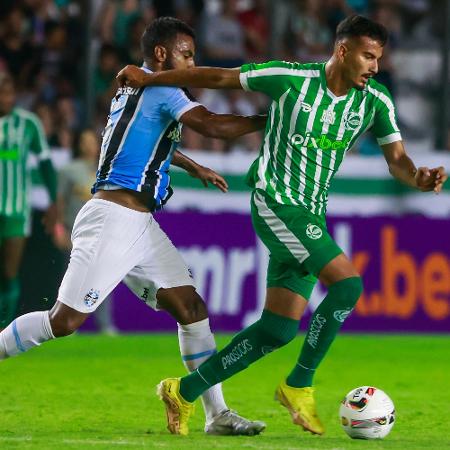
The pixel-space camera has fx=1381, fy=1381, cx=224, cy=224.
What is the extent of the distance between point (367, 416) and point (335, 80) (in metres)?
1.72

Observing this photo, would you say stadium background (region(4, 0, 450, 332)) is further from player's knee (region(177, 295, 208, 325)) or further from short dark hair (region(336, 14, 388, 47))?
short dark hair (region(336, 14, 388, 47))

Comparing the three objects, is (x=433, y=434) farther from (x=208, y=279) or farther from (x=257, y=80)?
(x=208, y=279)

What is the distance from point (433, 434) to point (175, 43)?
243 centimetres

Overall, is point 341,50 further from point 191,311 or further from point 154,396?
point 154,396

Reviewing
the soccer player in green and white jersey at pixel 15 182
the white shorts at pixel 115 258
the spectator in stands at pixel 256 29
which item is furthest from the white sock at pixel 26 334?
the spectator in stands at pixel 256 29

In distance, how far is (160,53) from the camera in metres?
7.18

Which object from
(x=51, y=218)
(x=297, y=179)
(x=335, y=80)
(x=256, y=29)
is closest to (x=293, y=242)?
(x=297, y=179)

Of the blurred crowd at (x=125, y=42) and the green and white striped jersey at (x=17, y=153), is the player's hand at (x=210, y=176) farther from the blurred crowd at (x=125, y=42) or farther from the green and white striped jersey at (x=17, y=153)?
the blurred crowd at (x=125, y=42)

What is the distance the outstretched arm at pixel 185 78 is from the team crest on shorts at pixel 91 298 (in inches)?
42.0

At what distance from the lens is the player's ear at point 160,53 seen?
7176 mm

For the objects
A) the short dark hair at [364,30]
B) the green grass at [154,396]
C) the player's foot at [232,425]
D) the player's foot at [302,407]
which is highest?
the short dark hair at [364,30]

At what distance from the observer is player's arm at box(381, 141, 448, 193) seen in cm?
691

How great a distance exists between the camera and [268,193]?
23.3 feet

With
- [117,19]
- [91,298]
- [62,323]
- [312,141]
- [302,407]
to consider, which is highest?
[117,19]
